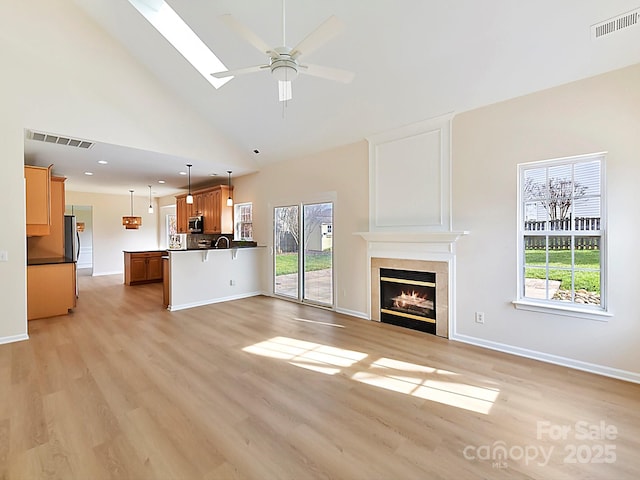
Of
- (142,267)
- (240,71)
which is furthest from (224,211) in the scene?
(240,71)

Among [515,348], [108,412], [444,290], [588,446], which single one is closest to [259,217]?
[444,290]

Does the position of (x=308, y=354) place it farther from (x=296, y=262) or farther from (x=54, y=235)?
(x=54, y=235)

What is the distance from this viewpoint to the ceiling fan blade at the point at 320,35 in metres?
1.99

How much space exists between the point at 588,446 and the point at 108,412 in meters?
3.42

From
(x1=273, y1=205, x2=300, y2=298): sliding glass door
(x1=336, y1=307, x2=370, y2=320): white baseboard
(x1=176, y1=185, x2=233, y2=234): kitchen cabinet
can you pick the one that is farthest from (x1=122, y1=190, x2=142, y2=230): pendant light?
(x1=336, y1=307, x2=370, y2=320): white baseboard

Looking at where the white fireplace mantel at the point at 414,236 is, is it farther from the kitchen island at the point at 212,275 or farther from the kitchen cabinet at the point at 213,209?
the kitchen cabinet at the point at 213,209

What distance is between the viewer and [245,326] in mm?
4430

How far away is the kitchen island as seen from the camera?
5.44 m

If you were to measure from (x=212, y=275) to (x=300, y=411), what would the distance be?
420 cm

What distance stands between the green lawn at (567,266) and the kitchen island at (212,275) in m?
5.00

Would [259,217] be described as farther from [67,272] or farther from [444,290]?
[444,290]

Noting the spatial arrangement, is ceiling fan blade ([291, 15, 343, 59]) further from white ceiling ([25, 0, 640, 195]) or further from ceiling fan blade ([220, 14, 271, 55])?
white ceiling ([25, 0, 640, 195])

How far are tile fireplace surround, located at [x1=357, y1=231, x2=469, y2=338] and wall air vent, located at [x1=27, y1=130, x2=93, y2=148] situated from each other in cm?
453

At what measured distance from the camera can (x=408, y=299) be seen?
437 centimetres
